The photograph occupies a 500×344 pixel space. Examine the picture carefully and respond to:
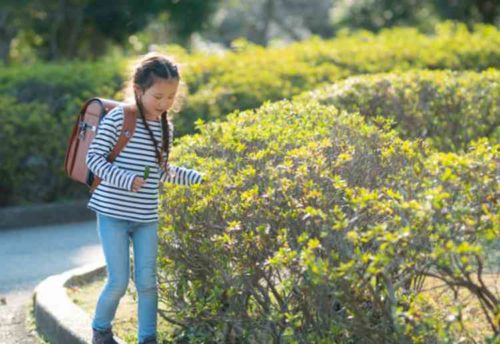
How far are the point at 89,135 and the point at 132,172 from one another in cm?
29

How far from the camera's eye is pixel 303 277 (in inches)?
181

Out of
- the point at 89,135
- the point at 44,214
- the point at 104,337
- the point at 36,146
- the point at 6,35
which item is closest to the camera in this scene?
the point at 89,135

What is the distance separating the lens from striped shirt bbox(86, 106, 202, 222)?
5.30m

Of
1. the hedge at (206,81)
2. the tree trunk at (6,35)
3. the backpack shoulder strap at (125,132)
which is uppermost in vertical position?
the tree trunk at (6,35)

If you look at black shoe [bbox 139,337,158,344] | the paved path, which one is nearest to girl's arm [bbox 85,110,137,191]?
black shoe [bbox 139,337,158,344]

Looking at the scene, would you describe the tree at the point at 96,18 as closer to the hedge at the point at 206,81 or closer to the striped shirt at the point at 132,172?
the hedge at the point at 206,81

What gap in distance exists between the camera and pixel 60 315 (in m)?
6.48

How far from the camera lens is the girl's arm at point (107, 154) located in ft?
16.8

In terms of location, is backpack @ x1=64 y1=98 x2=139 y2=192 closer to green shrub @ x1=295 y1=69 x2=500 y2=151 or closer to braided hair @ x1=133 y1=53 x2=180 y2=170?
braided hair @ x1=133 y1=53 x2=180 y2=170

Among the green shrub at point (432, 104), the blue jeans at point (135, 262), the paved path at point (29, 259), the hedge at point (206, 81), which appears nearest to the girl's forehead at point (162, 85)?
the blue jeans at point (135, 262)

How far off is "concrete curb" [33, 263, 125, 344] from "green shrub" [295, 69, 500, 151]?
8.44ft

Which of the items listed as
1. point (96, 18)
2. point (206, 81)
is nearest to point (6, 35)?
point (96, 18)

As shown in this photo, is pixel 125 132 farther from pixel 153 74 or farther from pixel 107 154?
pixel 153 74

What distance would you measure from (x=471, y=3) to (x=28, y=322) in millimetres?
22598
